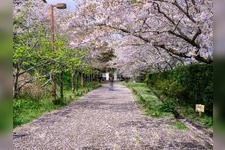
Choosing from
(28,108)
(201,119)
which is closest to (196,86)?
(201,119)

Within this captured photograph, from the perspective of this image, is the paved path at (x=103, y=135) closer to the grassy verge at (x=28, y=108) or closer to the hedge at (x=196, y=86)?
the grassy verge at (x=28, y=108)

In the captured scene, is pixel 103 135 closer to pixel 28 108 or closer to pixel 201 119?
pixel 201 119

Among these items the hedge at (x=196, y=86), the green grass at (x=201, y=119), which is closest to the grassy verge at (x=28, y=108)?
the green grass at (x=201, y=119)

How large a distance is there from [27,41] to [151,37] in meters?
4.78

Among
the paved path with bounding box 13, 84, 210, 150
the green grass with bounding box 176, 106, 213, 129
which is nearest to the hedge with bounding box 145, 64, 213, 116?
the green grass with bounding box 176, 106, 213, 129

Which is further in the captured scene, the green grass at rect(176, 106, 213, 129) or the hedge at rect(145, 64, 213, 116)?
the hedge at rect(145, 64, 213, 116)

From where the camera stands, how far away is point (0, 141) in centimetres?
86

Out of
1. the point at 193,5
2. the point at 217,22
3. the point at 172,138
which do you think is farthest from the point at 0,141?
the point at 193,5

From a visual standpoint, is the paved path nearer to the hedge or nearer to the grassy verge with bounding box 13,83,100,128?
the grassy verge with bounding box 13,83,100,128

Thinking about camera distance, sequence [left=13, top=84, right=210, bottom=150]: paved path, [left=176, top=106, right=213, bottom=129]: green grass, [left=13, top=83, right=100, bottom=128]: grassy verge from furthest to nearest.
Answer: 1. [left=13, top=83, right=100, bottom=128]: grassy verge
2. [left=176, top=106, right=213, bottom=129]: green grass
3. [left=13, top=84, right=210, bottom=150]: paved path

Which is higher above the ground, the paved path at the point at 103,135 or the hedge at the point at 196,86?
the hedge at the point at 196,86

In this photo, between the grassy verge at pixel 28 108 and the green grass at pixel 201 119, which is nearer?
the green grass at pixel 201 119

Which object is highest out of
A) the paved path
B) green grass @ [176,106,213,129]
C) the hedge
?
the hedge

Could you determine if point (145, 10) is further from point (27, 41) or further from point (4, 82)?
point (4, 82)
